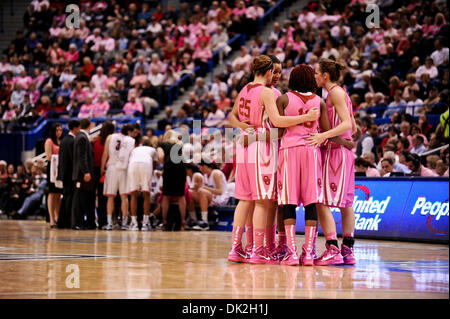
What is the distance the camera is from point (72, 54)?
25.8 metres

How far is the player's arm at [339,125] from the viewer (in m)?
7.41

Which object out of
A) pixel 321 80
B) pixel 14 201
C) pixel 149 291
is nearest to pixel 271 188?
pixel 321 80

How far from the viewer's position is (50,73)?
25234mm

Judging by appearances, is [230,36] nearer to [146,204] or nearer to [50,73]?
[50,73]

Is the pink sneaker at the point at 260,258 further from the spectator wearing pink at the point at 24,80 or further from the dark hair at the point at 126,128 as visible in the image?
the spectator wearing pink at the point at 24,80

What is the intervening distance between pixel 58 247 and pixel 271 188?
126 inches

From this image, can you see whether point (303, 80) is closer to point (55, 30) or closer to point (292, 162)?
point (292, 162)

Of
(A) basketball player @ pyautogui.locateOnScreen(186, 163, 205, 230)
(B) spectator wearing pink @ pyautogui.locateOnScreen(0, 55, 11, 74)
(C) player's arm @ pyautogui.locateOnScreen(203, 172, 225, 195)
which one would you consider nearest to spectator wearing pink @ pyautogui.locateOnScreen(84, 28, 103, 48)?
(B) spectator wearing pink @ pyautogui.locateOnScreen(0, 55, 11, 74)

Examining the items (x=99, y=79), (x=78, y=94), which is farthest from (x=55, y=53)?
(x=99, y=79)

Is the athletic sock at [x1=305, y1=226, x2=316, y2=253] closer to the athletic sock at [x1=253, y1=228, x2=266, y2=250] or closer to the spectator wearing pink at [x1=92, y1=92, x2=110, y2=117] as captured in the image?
the athletic sock at [x1=253, y1=228, x2=266, y2=250]

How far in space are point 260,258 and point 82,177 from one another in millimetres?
6915

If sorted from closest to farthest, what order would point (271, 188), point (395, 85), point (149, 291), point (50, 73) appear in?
point (149, 291), point (271, 188), point (395, 85), point (50, 73)

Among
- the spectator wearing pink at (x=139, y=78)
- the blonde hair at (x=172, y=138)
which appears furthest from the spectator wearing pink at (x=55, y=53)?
the blonde hair at (x=172, y=138)

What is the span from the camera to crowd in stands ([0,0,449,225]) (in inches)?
583
